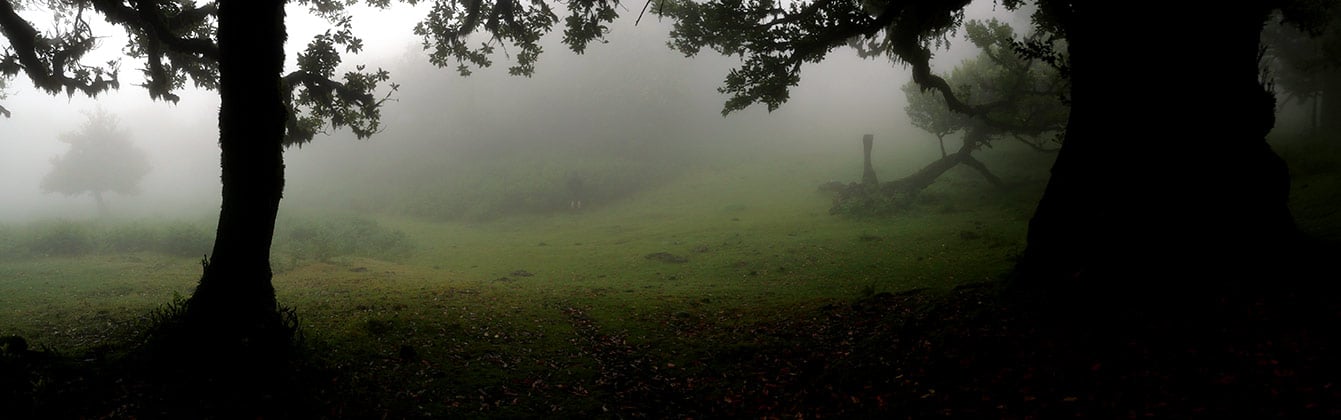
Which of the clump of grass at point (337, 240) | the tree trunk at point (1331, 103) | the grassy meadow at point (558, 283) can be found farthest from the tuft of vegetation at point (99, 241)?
the tree trunk at point (1331, 103)

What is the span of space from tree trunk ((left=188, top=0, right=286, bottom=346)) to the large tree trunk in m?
9.72

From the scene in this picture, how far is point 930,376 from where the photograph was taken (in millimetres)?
5926

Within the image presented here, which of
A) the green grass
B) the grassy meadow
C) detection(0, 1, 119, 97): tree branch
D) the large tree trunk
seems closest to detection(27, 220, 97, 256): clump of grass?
the grassy meadow

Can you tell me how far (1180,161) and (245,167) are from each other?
10.9 meters

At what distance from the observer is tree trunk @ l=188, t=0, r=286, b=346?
6805mm

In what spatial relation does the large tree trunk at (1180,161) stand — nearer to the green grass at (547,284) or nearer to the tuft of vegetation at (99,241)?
the green grass at (547,284)

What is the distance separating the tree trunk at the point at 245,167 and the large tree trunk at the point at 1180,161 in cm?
972

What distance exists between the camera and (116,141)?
2078 inches

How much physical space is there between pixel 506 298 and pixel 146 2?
28.3 ft

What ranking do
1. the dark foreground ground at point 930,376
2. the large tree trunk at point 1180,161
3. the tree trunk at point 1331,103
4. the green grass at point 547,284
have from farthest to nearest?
the tree trunk at point 1331,103 → the green grass at point 547,284 → the large tree trunk at point 1180,161 → the dark foreground ground at point 930,376

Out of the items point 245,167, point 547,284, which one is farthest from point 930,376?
point 547,284

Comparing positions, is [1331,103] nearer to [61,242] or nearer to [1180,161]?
[1180,161]

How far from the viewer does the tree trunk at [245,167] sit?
680cm

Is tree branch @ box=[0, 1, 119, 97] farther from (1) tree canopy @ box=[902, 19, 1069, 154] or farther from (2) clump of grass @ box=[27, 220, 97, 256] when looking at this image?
(1) tree canopy @ box=[902, 19, 1069, 154]
